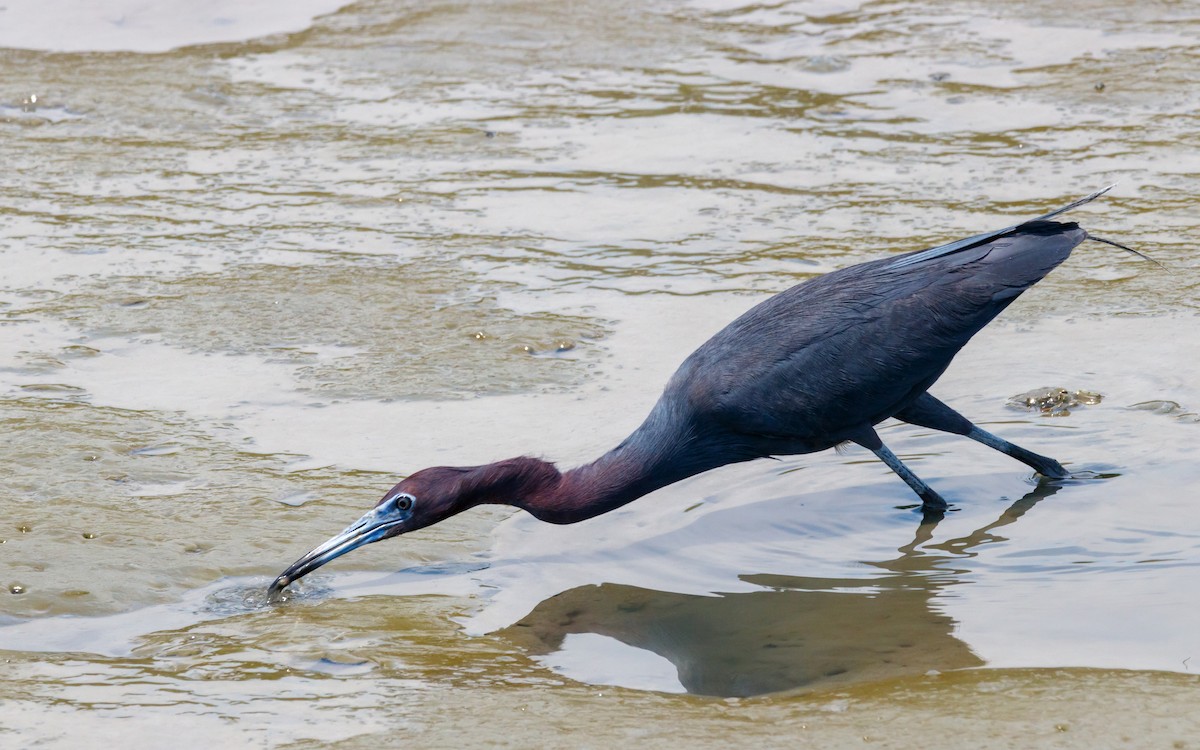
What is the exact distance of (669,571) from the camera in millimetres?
5035

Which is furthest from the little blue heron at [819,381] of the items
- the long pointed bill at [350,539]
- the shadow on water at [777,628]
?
the shadow on water at [777,628]

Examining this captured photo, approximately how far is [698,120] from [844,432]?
453 cm

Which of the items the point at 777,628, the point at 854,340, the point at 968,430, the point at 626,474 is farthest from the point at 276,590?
the point at 968,430

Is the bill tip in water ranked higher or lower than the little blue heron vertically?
lower

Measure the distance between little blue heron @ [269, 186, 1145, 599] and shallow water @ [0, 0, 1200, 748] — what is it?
0.23m

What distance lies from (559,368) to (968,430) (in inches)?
72.1

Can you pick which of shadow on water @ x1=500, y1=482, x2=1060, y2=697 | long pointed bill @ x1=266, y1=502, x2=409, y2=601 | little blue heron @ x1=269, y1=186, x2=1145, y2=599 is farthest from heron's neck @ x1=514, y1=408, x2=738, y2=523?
long pointed bill @ x1=266, y1=502, x2=409, y2=601

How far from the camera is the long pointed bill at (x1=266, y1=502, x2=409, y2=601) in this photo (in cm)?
472

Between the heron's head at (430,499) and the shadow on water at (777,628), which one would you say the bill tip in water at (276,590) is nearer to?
the heron's head at (430,499)

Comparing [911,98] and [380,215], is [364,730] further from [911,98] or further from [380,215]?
[911,98]

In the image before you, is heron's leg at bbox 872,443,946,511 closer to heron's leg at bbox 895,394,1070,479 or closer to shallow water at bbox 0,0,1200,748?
shallow water at bbox 0,0,1200,748

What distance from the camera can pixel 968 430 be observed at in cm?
563

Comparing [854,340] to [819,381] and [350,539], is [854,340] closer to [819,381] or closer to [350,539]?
[819,381]

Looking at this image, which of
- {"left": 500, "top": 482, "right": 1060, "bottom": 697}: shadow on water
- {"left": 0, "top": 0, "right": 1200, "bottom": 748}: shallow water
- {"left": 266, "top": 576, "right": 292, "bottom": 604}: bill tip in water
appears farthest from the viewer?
{"left": 266, "top": 576, "right": 292, "bottom": 604}: bill tip in water
